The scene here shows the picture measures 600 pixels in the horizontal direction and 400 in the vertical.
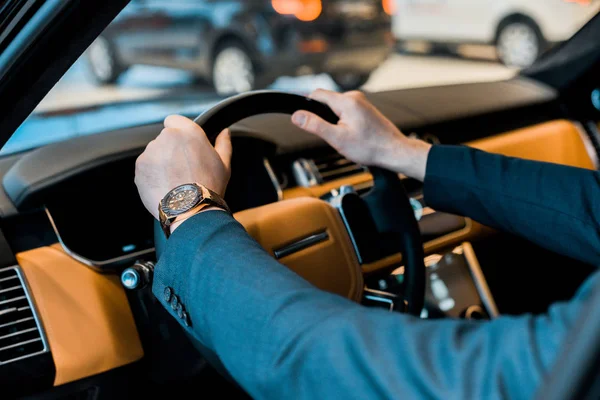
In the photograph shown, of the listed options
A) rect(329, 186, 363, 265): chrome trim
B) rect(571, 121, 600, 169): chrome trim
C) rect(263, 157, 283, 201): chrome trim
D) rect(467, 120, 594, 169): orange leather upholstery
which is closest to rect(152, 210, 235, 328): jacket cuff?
rect(329, 186, 363, 265): chrome trim

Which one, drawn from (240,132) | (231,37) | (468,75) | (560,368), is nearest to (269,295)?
(560,368)

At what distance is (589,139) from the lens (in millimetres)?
2387

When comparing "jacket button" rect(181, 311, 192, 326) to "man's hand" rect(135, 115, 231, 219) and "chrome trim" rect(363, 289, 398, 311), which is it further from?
"chrome trim" rect(363, 289, 398, 311)

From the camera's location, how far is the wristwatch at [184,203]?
1.04 m

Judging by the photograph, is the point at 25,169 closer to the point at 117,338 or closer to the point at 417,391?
the point at 117,338

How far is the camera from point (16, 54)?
3.38 ft

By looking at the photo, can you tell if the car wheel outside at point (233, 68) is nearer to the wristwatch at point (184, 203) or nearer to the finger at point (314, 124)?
the finger at point (314, 124)

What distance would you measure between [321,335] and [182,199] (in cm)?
36

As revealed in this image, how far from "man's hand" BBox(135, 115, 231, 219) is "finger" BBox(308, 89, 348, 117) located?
33cm

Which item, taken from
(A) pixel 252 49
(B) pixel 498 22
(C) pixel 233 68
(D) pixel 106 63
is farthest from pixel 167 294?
(B) pixel 498 22

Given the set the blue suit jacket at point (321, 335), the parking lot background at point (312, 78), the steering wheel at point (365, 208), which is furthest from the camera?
the parking lot background at point (312, 78)

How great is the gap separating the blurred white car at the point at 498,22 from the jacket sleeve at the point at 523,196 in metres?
4.66

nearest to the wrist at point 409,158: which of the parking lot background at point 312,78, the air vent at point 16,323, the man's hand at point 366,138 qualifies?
the man's hand at point 366,138

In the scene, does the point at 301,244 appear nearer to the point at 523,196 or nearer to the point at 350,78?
the point at 523,196
